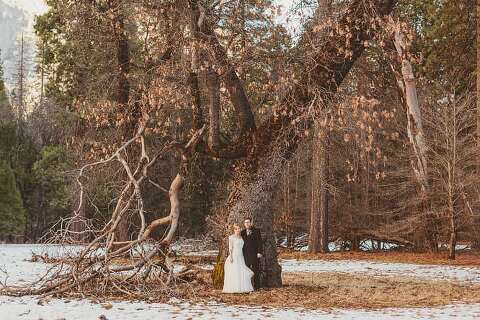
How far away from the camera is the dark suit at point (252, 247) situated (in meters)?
12.6

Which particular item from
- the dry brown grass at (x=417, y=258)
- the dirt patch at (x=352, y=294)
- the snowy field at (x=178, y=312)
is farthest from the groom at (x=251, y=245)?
the dry brown grass at (x=417, y=258)

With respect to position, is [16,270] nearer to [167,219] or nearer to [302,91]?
[167,219]

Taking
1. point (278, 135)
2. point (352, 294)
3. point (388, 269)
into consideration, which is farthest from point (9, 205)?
point (352, 294)

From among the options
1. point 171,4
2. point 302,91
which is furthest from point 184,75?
point 302,91

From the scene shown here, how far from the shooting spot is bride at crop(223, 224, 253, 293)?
40.6 feet

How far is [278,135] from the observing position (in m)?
12.9

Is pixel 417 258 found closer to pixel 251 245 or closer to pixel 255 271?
pixel 255 271

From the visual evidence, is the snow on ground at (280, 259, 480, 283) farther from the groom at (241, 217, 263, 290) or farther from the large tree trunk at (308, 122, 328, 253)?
the groom at (241, 217, 263, 290)

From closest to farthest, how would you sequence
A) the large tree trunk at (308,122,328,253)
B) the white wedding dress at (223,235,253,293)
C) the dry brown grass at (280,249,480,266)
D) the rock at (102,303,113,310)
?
the rock at (102,303,113,310) → the white wedding dress at (223,235,253,293) → the dry brown grass at (280,249,480,266) → the large tree trunk at (308,122,328,253)

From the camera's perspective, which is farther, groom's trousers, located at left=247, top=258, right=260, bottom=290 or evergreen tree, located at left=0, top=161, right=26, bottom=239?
evergreen tree, located at left=0, top=161, right=26, bottom=239

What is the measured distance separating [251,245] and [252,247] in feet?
0.16

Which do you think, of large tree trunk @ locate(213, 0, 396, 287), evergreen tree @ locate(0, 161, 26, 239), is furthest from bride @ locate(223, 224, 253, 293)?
evergreen tree @ locate(0, 161, 26, 239)

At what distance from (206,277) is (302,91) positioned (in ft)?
16.3

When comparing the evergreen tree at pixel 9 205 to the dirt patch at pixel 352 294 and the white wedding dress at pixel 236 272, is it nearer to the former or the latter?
the dirt patch at pixel 352 294
